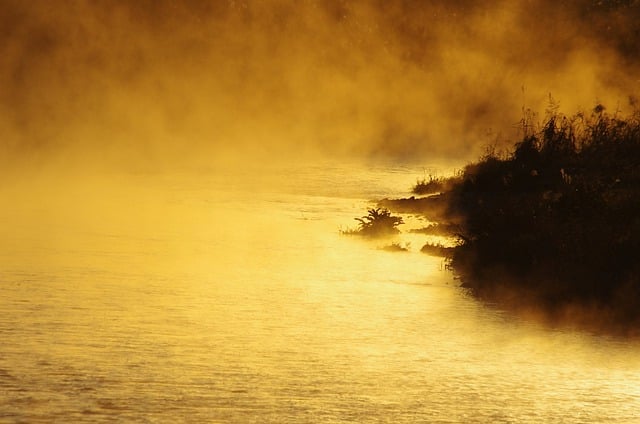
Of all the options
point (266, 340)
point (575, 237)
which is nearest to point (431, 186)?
point (575, 237)

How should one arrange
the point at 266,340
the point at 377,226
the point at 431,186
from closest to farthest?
the point at 266,340, the point at 377,226, the point at 431,186

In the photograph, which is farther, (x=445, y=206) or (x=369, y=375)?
(x=445, y=206)

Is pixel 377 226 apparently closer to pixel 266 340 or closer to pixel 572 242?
pixel 572 242

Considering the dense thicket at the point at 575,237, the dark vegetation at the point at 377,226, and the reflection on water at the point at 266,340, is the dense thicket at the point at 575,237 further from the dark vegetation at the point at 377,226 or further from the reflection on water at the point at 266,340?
the dark vegetation at the point at 377,226

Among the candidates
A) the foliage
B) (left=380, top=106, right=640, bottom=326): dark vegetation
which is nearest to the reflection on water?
(left=380, top=106, right=640, bottom=326): dark vegetation

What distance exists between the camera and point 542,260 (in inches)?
550

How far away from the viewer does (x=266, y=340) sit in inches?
460

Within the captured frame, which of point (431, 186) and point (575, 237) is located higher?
point (431, 186)

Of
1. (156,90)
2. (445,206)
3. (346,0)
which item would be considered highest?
(346,0)

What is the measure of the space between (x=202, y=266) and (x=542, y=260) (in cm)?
392

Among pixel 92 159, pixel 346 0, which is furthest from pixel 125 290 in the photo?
pixel 346 0

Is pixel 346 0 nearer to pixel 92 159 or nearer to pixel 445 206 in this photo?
pixel 92 159

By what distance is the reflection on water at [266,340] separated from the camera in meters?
9.53

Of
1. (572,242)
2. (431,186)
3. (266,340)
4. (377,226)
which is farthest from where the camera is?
(431,186)
